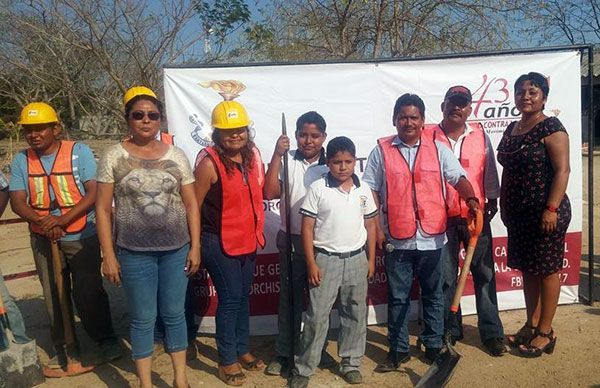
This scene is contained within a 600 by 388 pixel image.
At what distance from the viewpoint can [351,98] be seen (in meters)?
4.42

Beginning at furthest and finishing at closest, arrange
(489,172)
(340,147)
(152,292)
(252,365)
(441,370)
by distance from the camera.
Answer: (489,172) < (252,365) < (441,370) < (340,147) < (152,292)

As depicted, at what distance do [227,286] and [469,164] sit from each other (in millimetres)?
1924

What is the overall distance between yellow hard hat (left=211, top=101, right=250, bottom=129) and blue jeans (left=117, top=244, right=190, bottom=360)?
778 millimetres

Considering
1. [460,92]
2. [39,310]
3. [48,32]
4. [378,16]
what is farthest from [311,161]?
[48,32]

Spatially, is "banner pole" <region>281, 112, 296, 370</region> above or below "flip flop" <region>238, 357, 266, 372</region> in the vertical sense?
above

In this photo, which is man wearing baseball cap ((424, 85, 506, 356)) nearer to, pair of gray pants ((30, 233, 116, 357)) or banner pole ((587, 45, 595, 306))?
banner pole ((587, 45, 595, 306))

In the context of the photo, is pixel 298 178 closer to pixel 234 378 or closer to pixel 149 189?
pixel 149 189

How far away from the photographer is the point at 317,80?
4.39 m

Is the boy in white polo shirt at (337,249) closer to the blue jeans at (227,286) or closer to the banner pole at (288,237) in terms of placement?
the banner pole at (288,237)

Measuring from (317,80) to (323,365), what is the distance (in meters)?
2.27

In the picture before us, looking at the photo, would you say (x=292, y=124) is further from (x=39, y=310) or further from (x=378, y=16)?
(x=378, y=16)

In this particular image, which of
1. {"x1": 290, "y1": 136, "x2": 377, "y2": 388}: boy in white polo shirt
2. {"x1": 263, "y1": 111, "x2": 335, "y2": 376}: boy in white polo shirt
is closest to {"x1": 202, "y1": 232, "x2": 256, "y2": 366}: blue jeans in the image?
{"x1": 263, "y1": 111, "x2": 335, "y2": 376}: boy in white polo shirt

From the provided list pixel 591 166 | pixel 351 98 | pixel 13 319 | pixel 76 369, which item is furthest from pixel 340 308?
pixel 591 166

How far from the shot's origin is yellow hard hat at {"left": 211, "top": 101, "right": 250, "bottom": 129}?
3211 millimetres
